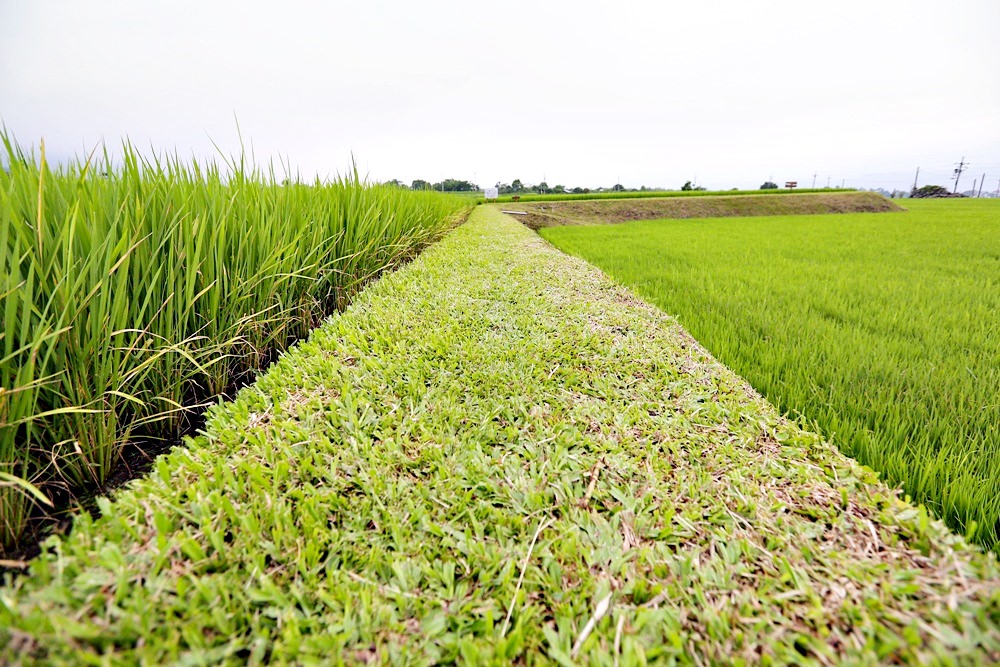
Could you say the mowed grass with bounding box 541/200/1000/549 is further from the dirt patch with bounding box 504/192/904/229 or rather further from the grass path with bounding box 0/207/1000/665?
the dirt patch with bounding box 504/192/904/229

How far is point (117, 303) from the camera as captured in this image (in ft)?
3.82

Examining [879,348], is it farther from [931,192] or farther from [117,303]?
[931,192]

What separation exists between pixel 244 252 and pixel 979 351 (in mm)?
4240

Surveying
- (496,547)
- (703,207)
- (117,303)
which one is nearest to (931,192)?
(703,207)

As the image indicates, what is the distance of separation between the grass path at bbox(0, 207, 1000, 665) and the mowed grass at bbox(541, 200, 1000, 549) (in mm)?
370

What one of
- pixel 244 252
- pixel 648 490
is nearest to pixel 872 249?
pixel 648 490

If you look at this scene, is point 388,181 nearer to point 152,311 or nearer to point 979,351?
point 152,311

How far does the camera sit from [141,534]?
822mm

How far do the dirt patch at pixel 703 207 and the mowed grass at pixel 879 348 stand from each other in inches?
514

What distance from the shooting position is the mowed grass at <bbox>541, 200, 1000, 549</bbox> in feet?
4.78

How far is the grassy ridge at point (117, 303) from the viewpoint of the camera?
1.01m

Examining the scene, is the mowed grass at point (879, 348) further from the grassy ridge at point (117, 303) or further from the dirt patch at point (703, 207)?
the dirt patch at point (703, 207)

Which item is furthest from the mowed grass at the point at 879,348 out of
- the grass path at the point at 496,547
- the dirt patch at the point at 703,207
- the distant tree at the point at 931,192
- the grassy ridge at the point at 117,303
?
the distant tree at the point at 931,192

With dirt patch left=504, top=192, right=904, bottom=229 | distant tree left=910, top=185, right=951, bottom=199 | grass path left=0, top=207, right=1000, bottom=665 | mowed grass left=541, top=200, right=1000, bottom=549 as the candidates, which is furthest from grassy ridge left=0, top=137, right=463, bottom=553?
distant tree left=910, top=185, right=951, bottom=199
